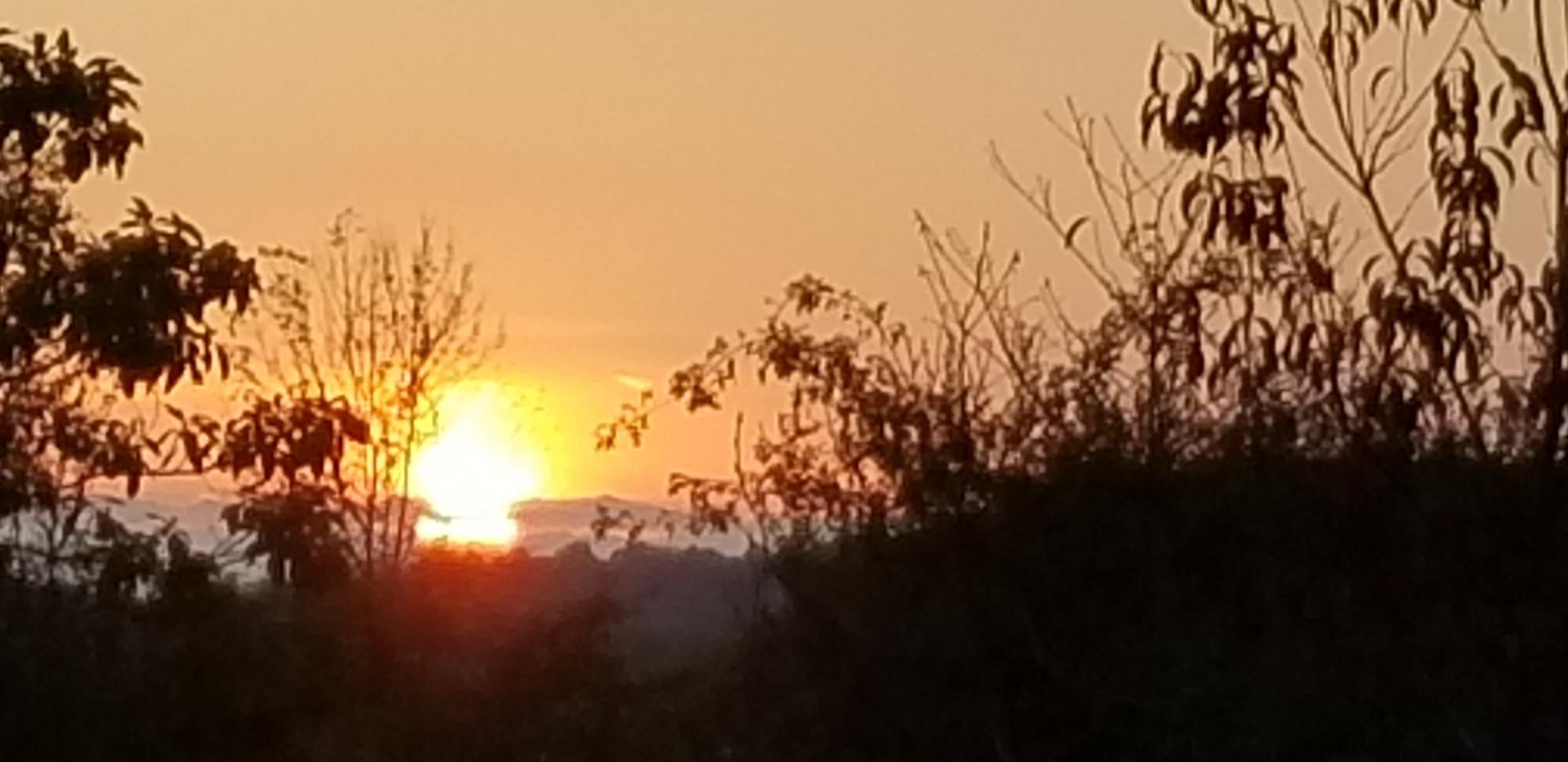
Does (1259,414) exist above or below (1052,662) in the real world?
above

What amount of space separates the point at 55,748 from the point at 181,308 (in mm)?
1945

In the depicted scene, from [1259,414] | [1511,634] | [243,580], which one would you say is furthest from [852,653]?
[243,580]

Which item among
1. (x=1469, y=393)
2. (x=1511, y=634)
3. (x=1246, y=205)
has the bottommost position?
(x=1511, y=634)

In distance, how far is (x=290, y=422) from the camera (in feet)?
42.0

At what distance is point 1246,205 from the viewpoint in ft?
36.9

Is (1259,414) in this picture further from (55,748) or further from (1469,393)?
(55,748)

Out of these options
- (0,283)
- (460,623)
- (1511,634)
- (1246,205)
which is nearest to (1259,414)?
(1246,205)

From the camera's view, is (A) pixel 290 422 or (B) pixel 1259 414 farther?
(A) pixel 290 422

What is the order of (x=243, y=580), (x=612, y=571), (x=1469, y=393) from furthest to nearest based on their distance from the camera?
(x=612, y=571) → (x=243, y=580) → (x=1469, y=393)

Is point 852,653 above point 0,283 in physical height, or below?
below

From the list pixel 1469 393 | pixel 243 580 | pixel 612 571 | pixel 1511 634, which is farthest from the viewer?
pixel 612 571

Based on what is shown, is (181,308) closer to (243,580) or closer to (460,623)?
(243,580)

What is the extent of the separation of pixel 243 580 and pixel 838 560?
9.92 ft

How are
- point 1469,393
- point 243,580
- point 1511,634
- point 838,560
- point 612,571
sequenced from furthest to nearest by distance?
1. point 612,571
2. point 243,580
3. point 838,560
4. point 1469,393
5. point 1511,634
